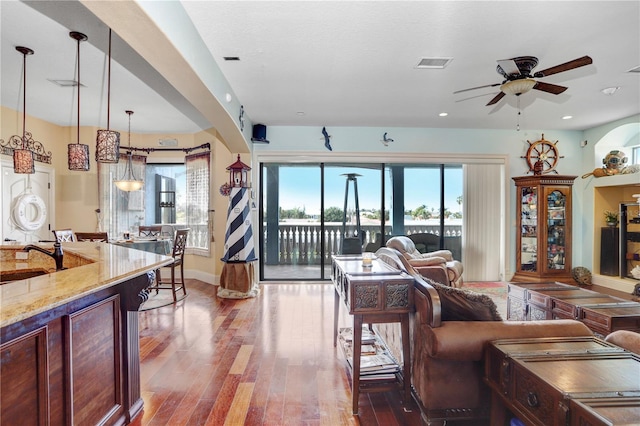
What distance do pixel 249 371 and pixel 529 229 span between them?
5364 millimetres

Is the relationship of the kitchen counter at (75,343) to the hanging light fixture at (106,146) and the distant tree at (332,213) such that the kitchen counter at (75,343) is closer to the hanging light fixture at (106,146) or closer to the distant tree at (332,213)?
the hanging light fixture at (106,146)

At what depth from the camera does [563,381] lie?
129cm

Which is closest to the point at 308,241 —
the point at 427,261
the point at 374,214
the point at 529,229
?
the point at 374,214

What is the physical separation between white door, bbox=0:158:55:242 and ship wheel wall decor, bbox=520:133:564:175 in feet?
27.5

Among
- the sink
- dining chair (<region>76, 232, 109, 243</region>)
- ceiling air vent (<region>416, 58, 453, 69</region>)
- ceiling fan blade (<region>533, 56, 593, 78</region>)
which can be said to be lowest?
the sink

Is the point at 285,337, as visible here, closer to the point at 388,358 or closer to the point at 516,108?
the point at 388,358

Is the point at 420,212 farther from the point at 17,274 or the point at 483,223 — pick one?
the point at 17,274

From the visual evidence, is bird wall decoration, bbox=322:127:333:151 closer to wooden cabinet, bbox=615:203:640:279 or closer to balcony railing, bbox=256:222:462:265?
balcony railing, bbox=256:222:462:265

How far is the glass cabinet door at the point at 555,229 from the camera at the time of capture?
5621mm

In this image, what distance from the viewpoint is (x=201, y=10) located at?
2436 mm

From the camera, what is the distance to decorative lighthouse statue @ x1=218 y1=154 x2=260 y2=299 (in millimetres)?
4914

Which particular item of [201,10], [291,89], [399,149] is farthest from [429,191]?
[201,10]

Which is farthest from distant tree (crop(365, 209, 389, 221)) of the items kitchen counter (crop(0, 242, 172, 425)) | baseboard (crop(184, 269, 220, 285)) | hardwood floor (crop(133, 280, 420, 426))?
kitchen counter (crop(0, 242, 172, 425))

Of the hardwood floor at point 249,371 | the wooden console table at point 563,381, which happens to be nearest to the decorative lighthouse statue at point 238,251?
the hardwood floor at point 249,371
